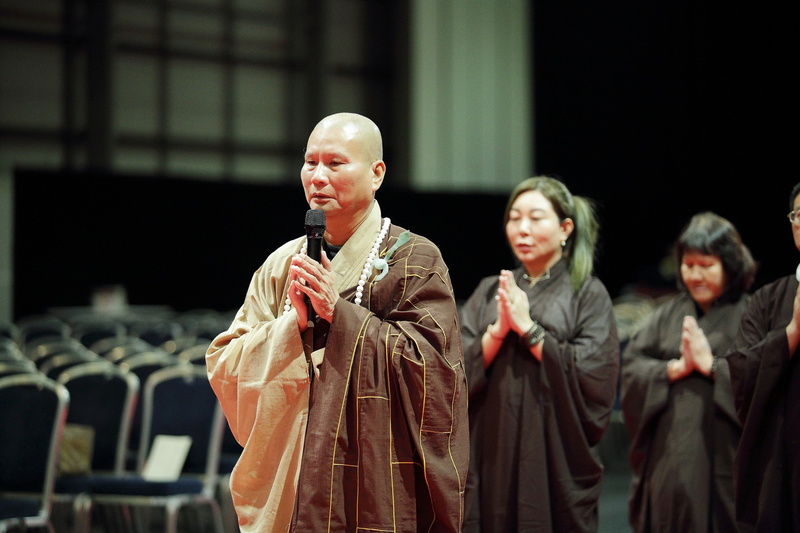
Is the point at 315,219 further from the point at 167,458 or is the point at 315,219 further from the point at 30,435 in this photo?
the point at 167,458

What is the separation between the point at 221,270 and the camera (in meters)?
11.6

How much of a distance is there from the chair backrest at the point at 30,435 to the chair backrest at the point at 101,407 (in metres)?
0.62

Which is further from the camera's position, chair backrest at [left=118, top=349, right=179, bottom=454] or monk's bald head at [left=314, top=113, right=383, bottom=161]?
chair backrest at [left=118, top=349, right=179, bottom=454]

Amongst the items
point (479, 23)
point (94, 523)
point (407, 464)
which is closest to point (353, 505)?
point (407, 464)

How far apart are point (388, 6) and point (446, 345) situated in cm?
1211

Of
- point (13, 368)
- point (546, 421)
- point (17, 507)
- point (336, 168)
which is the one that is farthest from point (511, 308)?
point (13, 368)

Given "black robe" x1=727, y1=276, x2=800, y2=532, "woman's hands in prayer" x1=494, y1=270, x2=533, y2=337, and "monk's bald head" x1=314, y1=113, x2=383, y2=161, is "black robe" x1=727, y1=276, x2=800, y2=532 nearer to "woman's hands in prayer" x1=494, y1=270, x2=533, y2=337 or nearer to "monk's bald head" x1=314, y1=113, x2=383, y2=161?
"woman's hands in prayer" x1=494, y1=270, x2=533, y2=337

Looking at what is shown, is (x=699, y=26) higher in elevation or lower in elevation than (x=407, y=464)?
higher

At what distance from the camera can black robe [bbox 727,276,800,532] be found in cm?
256

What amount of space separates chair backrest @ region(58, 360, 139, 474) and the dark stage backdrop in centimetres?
698

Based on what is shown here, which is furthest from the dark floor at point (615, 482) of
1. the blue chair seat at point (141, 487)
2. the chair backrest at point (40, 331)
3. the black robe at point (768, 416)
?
the chair backrest at point (40, 331)

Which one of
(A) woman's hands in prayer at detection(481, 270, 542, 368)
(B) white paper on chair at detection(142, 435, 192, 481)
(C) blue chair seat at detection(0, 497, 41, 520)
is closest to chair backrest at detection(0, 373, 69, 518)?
(C) blue chair seat at detection(0, 497, 41, 520)

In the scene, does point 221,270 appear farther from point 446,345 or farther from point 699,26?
point 446,345

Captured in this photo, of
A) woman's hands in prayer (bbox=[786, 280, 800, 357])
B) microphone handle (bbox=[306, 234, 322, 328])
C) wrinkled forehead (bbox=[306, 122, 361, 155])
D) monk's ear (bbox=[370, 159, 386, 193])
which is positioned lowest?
woman's hands in prayer (bbox=[786, 280, 800, 357])
